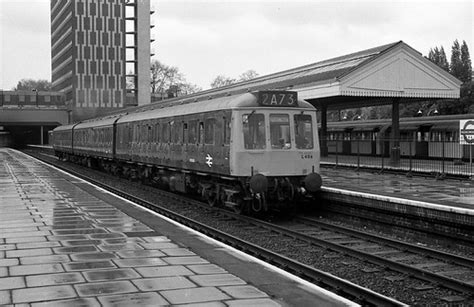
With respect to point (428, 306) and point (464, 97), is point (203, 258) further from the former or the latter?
point (464, 97)

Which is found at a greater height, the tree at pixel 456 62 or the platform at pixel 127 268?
the tree at pixel 456 62

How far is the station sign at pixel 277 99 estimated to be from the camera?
570 inches

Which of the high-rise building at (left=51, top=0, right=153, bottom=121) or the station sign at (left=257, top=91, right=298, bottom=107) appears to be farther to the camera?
Result: the high-rise building at (left=51, top=0, right=153, bottom=121)

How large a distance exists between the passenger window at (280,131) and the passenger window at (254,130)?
0.86ft

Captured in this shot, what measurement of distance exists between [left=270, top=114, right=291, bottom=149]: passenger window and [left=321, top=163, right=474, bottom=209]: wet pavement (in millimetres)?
A: 2929

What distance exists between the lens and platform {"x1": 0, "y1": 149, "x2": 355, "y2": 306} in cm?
601

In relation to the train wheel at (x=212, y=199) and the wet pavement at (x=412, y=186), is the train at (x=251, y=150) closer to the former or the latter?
the train wheel at (x=212, y=199)

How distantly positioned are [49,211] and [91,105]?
8796cm

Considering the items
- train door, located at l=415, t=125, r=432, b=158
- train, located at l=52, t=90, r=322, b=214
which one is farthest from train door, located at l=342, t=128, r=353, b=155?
train, located at l=52, t=90, r=322, b=214

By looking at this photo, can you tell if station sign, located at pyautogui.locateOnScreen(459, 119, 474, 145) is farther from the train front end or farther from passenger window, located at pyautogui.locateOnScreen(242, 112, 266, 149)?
passenger window, located at pyautogui.locateOnScreen(242, 112, 266, 149)

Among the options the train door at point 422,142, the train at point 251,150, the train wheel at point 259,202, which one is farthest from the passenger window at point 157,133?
the train door at point 422,142

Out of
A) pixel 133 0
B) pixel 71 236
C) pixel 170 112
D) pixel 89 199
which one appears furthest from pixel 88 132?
pixel 133 0

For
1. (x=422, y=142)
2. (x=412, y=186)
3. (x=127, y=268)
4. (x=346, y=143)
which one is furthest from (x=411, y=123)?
(x=127, y=268)

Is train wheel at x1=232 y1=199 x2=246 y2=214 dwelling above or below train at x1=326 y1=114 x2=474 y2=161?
below
